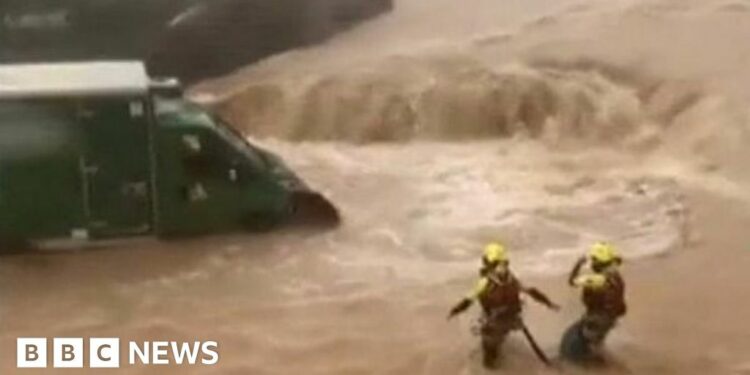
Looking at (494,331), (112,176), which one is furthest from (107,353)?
(494,331)

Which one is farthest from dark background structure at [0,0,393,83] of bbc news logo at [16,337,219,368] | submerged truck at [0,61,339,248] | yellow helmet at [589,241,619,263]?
yellow helmet at [589,241,619,263]

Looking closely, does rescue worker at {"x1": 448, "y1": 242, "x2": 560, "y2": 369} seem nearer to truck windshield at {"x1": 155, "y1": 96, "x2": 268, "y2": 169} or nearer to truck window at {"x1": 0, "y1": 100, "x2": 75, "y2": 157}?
truck windshield at {"x1": 155, "y1": 96, "x2": 268, "y2": 169}

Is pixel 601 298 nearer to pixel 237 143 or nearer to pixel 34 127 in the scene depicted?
pixel 237 143

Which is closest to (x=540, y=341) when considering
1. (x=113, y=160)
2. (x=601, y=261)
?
(x=601, y=261)

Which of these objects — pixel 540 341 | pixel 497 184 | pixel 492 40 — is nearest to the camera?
pixel 540 341

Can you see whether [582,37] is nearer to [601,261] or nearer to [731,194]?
[731,194]

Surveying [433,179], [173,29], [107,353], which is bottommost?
[107,353]
